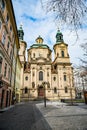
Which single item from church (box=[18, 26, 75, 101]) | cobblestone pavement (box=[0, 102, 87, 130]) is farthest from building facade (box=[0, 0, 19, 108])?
church (box=[18, 26, 75, 101])

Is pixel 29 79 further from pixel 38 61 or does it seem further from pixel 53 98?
pixel 53 98

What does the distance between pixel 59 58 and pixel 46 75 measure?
963 cm

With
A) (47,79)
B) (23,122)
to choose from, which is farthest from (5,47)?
(47,79)

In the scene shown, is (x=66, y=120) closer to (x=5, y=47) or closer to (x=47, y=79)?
(x=5, y=47)

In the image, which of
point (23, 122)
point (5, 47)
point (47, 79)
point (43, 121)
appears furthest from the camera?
point (47, 79)

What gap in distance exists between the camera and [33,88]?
42.6 m

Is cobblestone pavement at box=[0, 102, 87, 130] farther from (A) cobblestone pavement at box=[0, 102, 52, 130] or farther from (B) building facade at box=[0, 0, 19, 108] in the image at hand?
(B) building facade at box=[0, 0, 19, 108]

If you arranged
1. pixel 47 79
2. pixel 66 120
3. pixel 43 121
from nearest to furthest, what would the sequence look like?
pixel 43 121
pixel 66 120
pixel 47 79

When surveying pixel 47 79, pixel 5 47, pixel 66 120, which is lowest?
pixel 66 120

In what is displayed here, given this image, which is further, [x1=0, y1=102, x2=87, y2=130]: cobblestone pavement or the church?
the church

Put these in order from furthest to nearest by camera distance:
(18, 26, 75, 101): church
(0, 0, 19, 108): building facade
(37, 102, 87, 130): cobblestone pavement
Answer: (18, 26, 75, 101): church < (0, 0, 19, 108): building facade < (37, 102, 87, 130): cobblestone pavement

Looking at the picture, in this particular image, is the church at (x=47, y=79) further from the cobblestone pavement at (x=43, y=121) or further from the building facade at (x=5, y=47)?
the cobblestone pavement at (x=43, y=121)

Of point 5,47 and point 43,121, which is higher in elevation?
point 5,47

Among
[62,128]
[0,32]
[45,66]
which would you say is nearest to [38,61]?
[45,66]
